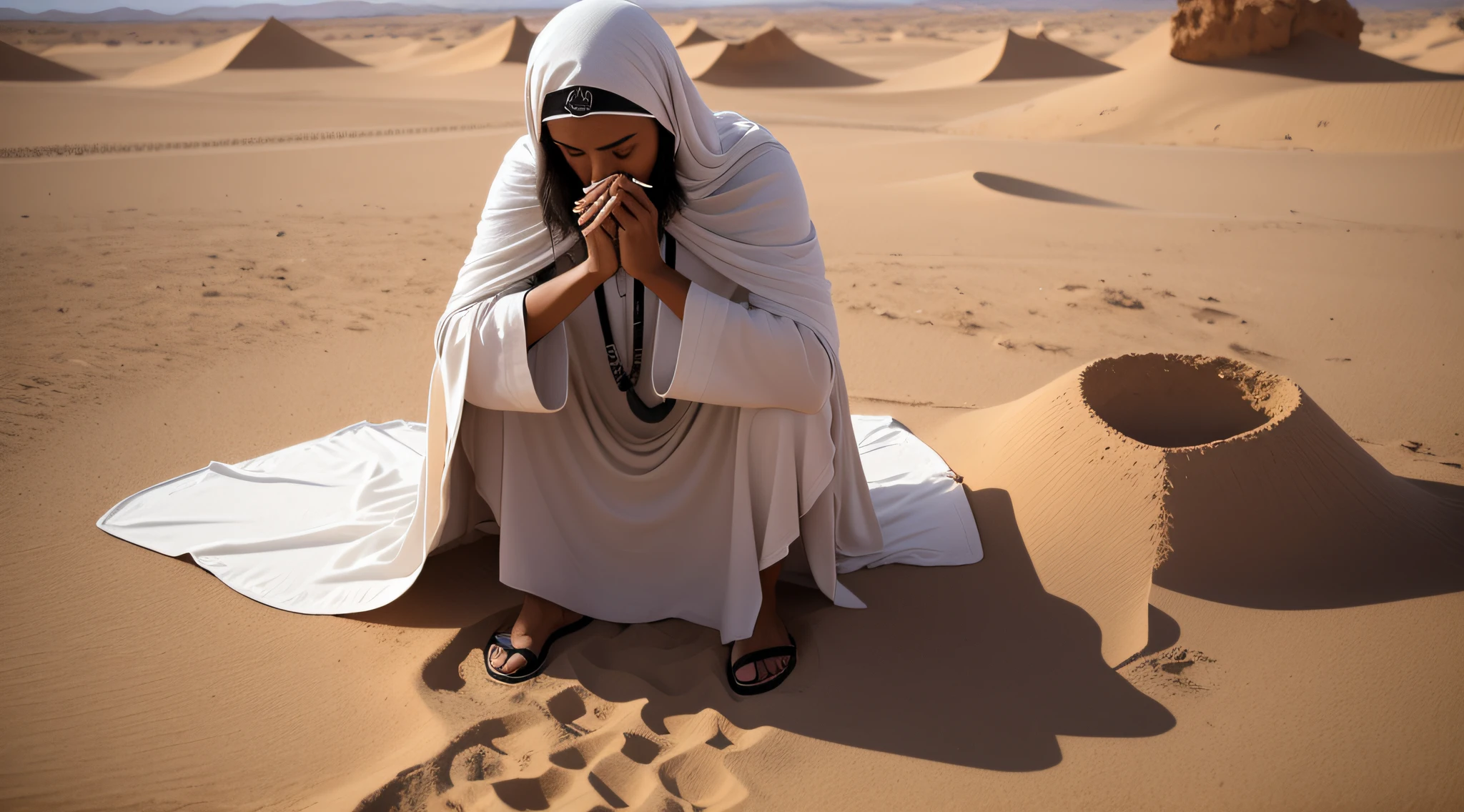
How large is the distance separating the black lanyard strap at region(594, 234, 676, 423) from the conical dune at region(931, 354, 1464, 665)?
49.9 inches

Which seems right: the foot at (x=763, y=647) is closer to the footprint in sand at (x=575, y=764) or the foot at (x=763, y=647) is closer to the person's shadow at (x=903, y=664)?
Result: the person's shadow at (x=903, y=664)

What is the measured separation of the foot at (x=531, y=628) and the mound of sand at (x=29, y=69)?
25.8 m

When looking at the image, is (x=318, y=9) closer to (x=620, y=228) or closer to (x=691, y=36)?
(x=691, y=36)

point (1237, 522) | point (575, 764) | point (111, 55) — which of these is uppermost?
point (111, 55)

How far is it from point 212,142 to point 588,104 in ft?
42.5

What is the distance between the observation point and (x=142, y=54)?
145 feet

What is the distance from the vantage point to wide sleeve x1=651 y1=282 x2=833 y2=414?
2.30 meters

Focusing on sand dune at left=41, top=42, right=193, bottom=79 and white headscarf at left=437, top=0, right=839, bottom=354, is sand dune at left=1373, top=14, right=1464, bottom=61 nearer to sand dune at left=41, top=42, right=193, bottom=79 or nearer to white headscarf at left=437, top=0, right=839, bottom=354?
white headscarf at left=437, top=0, right=839, bottom=354

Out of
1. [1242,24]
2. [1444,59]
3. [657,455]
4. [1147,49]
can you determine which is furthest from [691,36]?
[657,455]

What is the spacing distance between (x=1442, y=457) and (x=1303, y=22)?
15123 millimetres

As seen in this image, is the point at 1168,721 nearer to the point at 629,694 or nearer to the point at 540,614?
the point at 629,694

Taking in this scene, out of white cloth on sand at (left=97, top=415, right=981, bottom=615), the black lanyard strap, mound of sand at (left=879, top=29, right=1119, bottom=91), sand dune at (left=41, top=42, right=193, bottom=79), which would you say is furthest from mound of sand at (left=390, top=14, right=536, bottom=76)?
the black lanyard strap

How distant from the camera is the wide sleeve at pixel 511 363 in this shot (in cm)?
238

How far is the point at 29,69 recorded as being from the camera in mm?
22781
